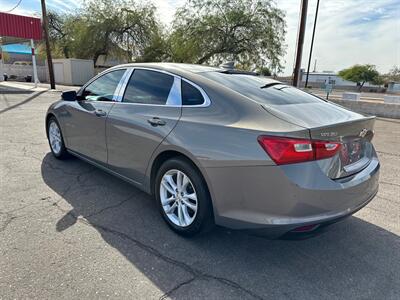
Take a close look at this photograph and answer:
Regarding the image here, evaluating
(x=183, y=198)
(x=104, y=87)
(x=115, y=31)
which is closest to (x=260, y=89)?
(x=183, y=198)

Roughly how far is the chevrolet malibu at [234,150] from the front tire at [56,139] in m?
1.51

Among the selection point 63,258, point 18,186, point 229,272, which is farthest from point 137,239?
point 18,186

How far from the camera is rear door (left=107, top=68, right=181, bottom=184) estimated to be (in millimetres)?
3045

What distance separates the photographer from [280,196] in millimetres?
2287

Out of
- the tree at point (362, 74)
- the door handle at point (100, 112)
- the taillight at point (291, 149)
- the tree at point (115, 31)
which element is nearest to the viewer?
the taillight at point (291, 149)

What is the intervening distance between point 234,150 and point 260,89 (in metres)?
0.93

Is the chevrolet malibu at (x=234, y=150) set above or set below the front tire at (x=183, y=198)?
above

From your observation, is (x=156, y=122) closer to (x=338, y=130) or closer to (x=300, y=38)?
(x=338, y=130)

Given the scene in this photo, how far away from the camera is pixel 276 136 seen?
2.29 metres

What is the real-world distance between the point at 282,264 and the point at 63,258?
1867mm

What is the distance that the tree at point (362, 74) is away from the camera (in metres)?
64.0

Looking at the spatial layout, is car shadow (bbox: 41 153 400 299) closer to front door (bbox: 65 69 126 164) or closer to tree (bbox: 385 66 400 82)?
front door (bbox: 65 69 126 164)

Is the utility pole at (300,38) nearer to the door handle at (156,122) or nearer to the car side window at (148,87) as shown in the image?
the car side window at (148,87)

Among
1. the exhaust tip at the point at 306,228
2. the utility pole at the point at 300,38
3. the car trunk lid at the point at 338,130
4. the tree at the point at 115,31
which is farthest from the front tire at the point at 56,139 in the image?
the tree at the point at 115,31
